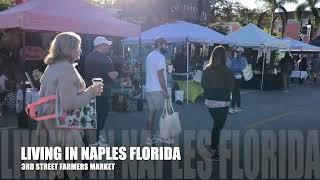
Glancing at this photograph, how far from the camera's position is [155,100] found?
7840 mm

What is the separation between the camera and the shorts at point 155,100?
782 centimetres

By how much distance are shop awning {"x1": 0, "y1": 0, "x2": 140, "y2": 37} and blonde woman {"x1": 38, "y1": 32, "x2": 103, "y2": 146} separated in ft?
18.3

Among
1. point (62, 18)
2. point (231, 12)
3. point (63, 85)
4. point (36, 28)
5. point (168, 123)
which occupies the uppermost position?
point (231, 12)

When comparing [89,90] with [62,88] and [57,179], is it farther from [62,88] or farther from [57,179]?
[57,179]

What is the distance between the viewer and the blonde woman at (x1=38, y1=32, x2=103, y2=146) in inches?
156

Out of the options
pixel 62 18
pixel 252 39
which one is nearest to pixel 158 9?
pixel 252 39

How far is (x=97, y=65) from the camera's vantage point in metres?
7.38

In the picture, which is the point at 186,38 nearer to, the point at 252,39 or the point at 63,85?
the point at 252,39

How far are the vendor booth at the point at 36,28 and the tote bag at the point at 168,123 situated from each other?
2.79m

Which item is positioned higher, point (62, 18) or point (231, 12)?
point (231, 12)

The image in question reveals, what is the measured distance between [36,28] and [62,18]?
2.54 ft

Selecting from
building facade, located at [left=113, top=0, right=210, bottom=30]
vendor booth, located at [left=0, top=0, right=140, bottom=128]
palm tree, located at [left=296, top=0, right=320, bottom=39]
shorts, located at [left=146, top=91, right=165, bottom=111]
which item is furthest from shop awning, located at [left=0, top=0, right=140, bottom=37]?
palm tree, located at [left=296, top=0, right=320, bottom=39]

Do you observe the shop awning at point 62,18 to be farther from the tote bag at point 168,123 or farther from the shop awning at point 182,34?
the tote bag at point 168,123

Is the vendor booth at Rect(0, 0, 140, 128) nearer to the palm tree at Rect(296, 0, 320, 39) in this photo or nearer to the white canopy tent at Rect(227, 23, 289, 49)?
the white canopy tent at Rect(227, 23, 289, 49)
